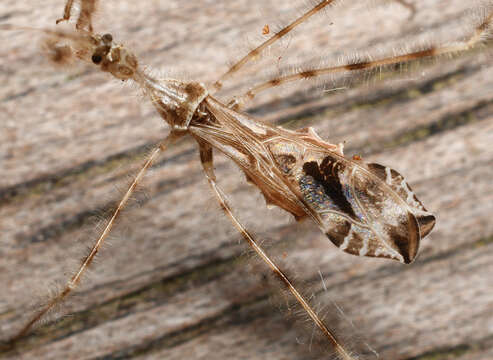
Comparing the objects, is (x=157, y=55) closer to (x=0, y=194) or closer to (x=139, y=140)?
(x=139, y=140)

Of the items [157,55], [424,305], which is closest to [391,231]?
[424,305]

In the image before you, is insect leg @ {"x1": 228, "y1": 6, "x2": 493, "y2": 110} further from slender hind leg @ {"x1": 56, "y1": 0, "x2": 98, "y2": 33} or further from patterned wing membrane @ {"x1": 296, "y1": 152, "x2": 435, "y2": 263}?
slender hind leg @ {"x1": 56, "y1": 0, "x2": 98, "y2": 33}

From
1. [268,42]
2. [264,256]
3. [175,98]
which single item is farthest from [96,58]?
[264,256]

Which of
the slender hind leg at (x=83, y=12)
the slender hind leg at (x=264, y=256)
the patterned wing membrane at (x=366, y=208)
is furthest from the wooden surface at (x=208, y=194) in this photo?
the patterned wing membrane at (x=366, y=208)

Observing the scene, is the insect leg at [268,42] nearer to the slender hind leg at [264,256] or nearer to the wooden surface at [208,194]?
the wooden surface at [208,194]

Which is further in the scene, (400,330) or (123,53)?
(400,330)
